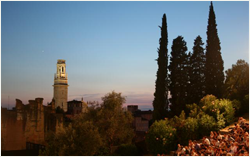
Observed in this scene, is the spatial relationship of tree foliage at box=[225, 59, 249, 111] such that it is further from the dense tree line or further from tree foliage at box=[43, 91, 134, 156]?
tree foliage at box=[43, 91, 134, 156]

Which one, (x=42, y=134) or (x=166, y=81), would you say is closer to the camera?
(x=166, y=81)

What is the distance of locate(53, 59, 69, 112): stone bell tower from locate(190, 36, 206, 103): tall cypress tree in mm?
9596

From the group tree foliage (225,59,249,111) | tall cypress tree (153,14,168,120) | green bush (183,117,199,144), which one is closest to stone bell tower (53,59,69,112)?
tall cypress tree (153,14,168,120)

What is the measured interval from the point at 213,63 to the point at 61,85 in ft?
41.6

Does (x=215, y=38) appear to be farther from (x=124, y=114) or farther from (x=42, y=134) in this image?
(x=42, y=134)

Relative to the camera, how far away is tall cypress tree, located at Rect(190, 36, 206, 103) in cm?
1977

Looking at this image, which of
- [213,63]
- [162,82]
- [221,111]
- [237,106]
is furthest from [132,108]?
[221,111]

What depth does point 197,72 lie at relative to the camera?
20.7 metres

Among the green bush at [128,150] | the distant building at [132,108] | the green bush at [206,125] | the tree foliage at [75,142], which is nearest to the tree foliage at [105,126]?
the tree foliage at [75,142]

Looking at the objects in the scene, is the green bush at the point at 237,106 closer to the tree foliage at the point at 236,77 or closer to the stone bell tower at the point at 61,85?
the tree foliage at the point at 236,77

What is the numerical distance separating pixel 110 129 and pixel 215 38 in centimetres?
894

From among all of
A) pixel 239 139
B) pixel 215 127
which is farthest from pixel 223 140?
pixel 215 127

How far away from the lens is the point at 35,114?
73.2ft

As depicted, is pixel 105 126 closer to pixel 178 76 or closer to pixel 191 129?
pixel 178 76
